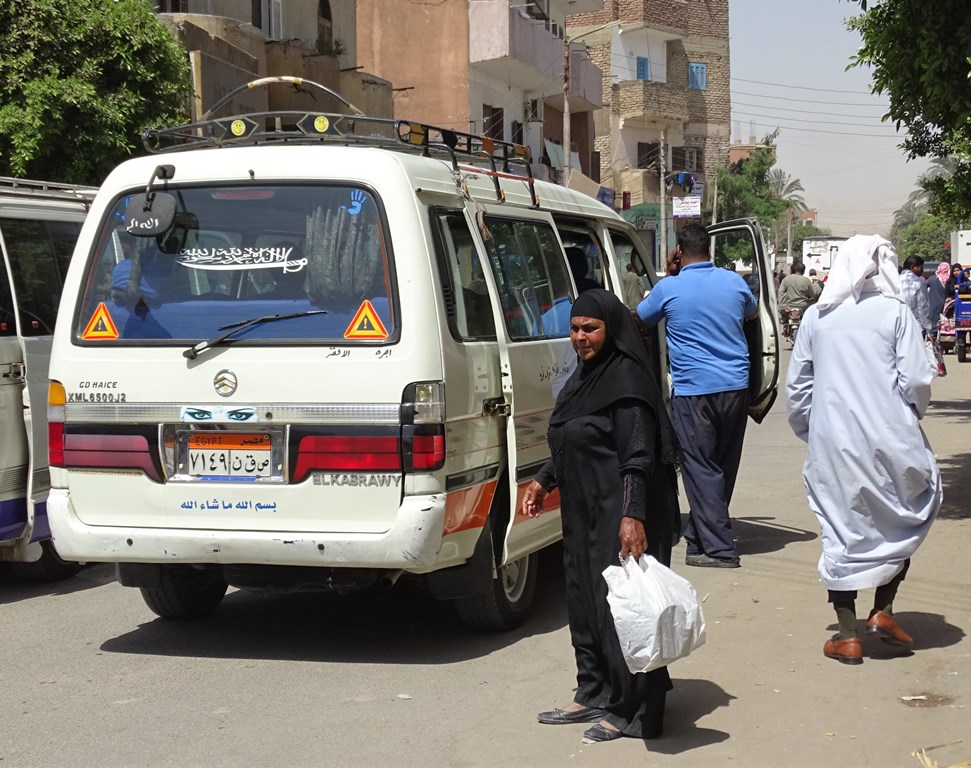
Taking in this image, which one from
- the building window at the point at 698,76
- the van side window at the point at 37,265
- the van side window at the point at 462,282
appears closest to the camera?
the van side window at the point at 462,282

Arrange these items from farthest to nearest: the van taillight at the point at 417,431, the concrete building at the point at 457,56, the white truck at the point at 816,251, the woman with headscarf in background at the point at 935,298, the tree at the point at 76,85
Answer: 1. the white truck at the point at 816,251
2. the concrete building at the point at 457,56
3. the woman with headscarf in background at the point at 935,298
4. the tree at the point at 76,85
5. the van taillight at the point at 417,431

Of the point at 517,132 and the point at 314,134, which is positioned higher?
the point at 517,132

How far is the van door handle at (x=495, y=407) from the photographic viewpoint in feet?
20.0

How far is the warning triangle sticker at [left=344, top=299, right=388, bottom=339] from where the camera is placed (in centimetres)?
566

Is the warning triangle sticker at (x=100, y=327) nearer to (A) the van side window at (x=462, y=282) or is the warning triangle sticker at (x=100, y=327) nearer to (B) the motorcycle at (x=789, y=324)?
(A) the van side window at (x=462, y=282)

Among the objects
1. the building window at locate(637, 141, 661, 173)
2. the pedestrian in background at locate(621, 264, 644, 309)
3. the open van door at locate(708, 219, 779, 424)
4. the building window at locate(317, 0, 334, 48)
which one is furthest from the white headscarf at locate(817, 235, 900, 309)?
the building window at locate(637, 141, 661, 173)

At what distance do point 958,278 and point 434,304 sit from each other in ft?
80.9

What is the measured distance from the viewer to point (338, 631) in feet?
21.9

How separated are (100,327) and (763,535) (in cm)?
491

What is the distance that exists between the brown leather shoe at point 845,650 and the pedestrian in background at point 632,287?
315 cm

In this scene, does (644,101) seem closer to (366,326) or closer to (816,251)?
(816,251)

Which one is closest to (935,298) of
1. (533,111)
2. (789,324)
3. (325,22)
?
(789,324)

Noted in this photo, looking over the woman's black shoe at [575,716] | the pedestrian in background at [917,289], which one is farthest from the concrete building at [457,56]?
the woman's black shoe at [575,716]

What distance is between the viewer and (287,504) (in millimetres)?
5707
